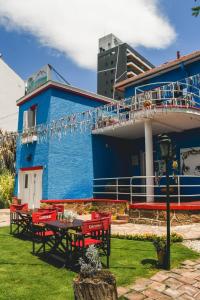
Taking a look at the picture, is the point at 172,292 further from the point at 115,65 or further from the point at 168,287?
the point at 115,65

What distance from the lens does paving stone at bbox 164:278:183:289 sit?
533 cm

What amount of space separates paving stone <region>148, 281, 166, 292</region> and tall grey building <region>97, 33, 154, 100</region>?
2307 inches

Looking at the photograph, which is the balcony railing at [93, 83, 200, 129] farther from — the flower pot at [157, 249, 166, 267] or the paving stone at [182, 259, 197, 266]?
the flower pot at [157, 249, 166, 267]

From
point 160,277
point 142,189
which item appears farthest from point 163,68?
point 160,277

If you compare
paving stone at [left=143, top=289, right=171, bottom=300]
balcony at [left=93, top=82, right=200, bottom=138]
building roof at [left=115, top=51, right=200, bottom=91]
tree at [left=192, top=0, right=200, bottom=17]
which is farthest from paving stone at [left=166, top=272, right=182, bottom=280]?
building roof at [left=115, top=51, right=200, bottom=91]

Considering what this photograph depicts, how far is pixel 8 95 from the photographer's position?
2850 centimetres

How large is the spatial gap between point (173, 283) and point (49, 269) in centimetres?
273

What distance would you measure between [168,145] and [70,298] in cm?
405

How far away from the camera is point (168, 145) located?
6930 mm

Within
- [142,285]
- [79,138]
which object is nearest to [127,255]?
[142,285]

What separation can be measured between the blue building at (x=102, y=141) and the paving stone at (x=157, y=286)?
8.40 meters

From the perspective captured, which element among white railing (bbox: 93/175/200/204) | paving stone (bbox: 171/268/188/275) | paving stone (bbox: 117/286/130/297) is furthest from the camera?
white railing (bbox: 93/175/200/204)

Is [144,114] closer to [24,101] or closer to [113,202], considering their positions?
[113,202]

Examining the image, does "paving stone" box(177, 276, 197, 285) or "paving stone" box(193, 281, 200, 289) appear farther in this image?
"paving stone" box(177, 276, 197, 285)
